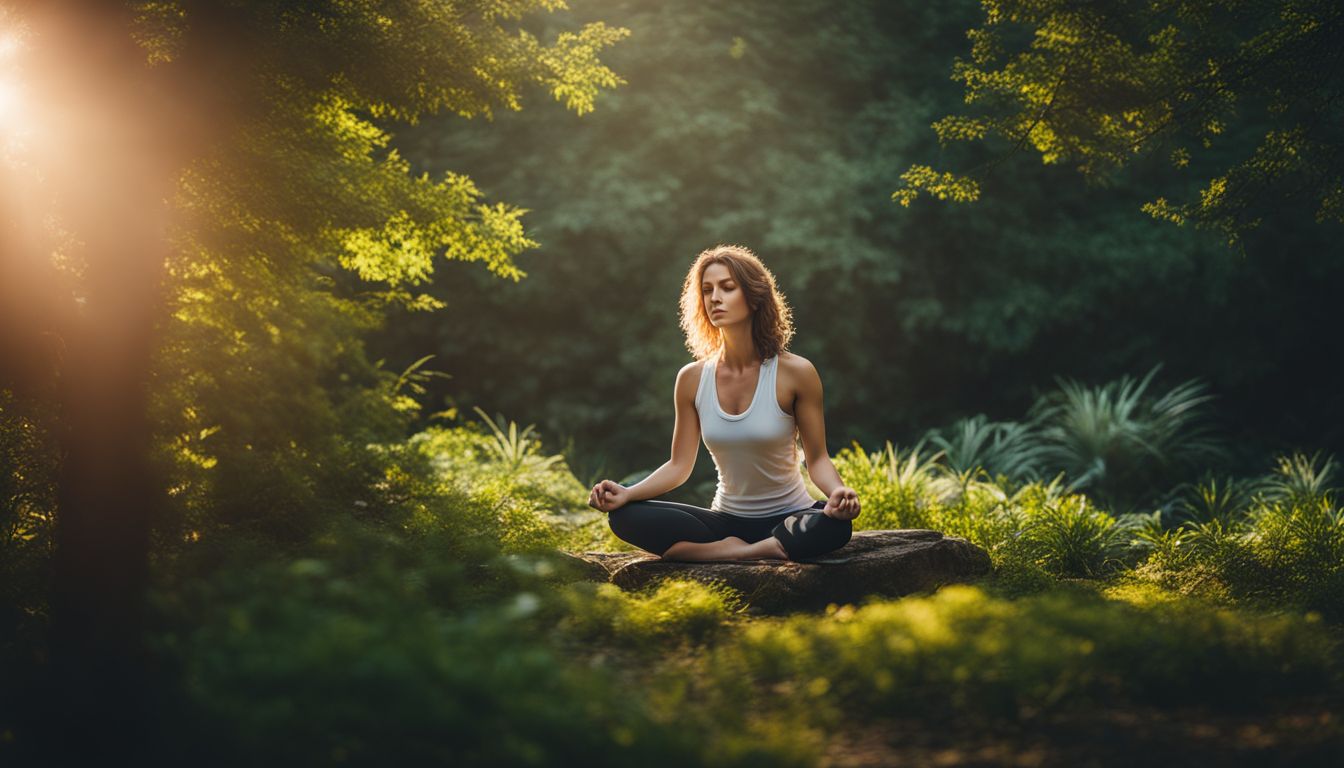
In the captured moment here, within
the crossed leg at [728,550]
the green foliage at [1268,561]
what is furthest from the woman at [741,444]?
the green foliage at [1268,561]

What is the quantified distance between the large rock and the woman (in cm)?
10

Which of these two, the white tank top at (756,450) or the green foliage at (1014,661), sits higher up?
the white tank top at (756,450)

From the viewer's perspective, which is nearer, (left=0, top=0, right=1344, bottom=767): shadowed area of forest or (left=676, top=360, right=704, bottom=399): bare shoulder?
(left=0, top=0, right=1344, bottom=767): shadowed area of forest

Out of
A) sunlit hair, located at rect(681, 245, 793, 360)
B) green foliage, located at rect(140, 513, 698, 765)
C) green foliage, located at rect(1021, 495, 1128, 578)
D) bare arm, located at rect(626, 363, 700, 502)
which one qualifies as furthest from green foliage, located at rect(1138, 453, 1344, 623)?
green foliage, located at rect(140, 513, 698, 765)

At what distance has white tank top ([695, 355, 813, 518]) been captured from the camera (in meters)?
4.46

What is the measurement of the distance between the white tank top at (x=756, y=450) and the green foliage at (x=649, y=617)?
0.85 meters

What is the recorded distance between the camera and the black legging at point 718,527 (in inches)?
166

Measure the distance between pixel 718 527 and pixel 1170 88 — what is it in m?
3.17

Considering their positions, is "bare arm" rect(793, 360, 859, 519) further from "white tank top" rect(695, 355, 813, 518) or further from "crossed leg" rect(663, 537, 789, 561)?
"crossed leg" rect(663, 537, 789, 561)

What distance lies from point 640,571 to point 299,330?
3.67 metres

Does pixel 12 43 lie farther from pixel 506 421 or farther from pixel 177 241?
pixel 506 421

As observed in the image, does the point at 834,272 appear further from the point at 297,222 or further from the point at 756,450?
the point at 297,222

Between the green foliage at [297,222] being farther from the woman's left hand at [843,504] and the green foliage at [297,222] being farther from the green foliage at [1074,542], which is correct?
the green foliage at [1074,542]

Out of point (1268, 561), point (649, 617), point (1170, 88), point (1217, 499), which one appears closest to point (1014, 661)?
point (649, 617)
